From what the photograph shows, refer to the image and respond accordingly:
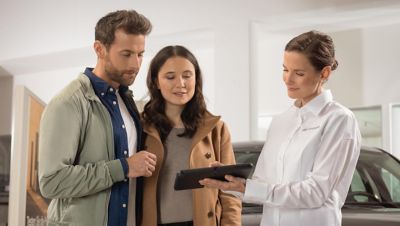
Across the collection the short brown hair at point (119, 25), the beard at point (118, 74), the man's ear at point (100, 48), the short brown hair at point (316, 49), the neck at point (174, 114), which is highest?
the short brown hair at point (119, 25)

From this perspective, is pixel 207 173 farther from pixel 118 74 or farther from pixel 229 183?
pixel 118 74

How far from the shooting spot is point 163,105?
2258mm

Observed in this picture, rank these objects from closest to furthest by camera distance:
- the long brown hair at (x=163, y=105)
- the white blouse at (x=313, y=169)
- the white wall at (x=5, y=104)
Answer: the white blouse at (x=313, y=169)
the long brown hair at (x=163, y=105)
the white wall at (x=5, y=104)

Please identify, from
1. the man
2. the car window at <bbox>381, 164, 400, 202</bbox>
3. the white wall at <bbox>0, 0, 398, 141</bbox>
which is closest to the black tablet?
the man

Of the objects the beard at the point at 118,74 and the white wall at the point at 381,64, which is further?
the white wall at the point at 381,64

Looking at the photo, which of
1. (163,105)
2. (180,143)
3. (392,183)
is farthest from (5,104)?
(180,143)

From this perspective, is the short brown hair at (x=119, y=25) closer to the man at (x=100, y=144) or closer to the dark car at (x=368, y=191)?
the man at (x=100, y=144)

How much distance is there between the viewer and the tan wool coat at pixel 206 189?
2.07 metres

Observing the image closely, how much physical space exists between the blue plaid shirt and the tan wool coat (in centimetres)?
12

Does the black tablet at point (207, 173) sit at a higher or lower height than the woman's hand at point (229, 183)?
higher

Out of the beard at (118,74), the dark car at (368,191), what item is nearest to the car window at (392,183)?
the dark car at (368,191)

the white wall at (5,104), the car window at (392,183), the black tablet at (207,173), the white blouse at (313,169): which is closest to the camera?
→ the white blouse at (313,169)

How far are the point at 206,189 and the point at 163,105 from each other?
0.36 meters

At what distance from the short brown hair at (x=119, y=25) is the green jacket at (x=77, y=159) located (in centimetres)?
19
